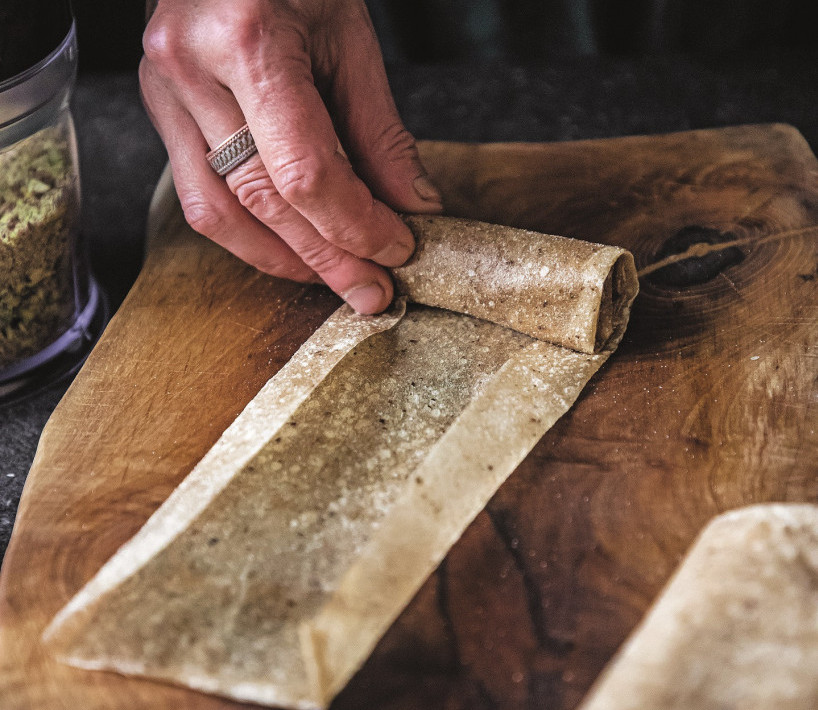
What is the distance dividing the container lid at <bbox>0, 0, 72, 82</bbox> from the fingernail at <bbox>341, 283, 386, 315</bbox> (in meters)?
0.75

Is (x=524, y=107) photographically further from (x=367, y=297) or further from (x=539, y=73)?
(x=367, y=297)

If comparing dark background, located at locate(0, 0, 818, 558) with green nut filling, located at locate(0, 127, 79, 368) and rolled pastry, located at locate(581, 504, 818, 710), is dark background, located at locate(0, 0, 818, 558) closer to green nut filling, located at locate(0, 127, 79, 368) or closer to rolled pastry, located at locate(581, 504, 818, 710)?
green nut filling, located at locate(0, 127, 79, 368)

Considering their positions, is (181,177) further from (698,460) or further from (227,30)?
(698,460)

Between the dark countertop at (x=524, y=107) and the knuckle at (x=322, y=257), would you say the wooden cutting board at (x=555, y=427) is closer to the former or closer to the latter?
the knuckle at (x=322, y=257)

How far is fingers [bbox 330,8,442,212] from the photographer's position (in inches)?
68.6

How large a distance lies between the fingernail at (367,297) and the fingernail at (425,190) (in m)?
0.23

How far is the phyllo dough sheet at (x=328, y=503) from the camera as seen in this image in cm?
121

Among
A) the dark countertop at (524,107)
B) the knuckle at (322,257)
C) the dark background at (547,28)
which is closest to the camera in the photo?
the knuckle at (322,257)

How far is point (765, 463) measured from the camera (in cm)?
143

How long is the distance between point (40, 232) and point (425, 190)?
2.63 feet

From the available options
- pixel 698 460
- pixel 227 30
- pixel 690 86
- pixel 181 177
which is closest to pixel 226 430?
pixel 181 177

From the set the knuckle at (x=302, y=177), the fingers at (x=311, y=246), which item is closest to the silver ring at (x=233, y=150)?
the fingers at (x=311, y=246)

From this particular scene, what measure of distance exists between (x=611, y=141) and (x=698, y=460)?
106 centimetres

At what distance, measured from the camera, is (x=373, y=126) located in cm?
176
